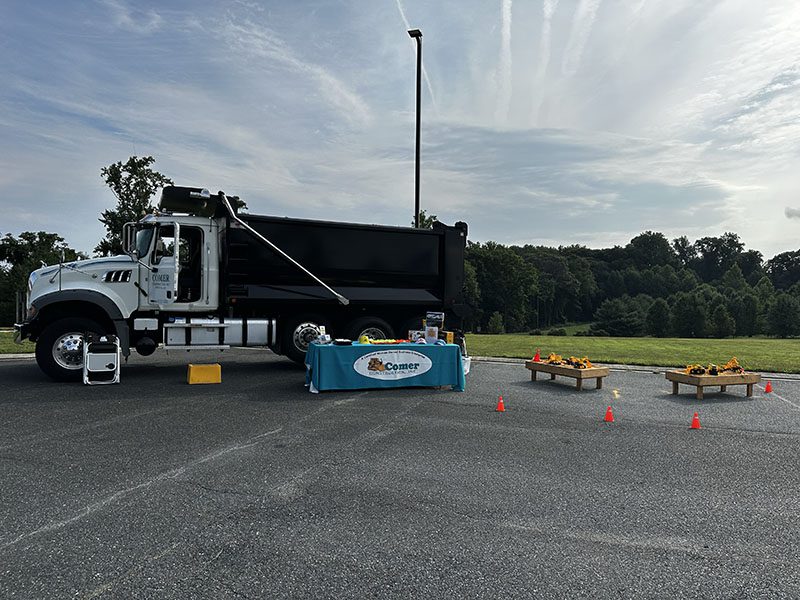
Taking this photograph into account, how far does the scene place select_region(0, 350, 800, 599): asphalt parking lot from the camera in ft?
10.8

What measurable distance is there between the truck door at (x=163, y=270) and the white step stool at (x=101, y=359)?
143 cm

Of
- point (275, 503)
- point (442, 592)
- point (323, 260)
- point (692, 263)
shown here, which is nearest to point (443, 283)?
point (323, 260)

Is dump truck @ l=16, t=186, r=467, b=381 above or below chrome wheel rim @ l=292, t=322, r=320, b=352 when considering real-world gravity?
above

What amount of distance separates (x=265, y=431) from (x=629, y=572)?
177 inches

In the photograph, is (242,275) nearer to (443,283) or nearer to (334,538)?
(443,283)

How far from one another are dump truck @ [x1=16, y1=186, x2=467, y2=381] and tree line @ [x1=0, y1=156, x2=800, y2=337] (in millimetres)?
15963

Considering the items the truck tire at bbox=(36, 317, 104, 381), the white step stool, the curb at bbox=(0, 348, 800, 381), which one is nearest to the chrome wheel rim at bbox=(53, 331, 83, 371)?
the truck tire at bbox=(36, 317, 104, 381)

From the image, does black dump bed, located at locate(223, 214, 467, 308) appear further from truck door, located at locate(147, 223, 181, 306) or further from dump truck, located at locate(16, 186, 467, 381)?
truck door, located at locate(147, 223, 181, 306)

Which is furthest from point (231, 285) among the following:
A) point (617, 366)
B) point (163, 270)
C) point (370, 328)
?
point (617, 366)

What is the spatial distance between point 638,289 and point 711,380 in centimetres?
10791

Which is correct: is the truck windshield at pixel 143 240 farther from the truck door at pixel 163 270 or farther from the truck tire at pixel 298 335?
the truck tire at pixel 298 335

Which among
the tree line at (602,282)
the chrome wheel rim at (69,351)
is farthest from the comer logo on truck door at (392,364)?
the tree line at (602,282)

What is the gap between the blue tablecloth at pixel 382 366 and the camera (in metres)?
9.55

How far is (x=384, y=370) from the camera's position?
9.90 meters
